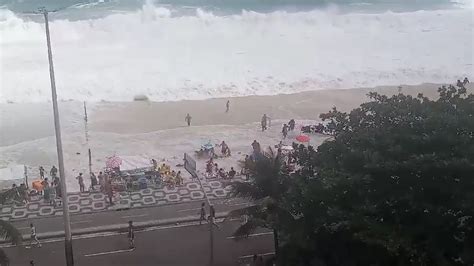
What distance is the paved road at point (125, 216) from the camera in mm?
20516

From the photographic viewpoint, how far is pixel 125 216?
70.0 ft

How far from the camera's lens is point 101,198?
22.8m

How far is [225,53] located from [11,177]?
1270 inches

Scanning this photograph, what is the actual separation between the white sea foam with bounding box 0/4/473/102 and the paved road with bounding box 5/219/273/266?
21.2 m

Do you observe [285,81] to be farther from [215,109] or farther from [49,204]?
[49,204]

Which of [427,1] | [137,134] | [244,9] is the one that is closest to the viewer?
[137,134]

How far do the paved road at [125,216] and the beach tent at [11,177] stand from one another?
9.10ft

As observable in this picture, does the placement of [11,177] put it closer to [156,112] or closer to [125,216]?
[125,216]

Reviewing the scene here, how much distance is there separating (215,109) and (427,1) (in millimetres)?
60716

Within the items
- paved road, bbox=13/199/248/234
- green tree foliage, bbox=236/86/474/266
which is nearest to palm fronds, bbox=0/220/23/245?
green tree foliage, bbox=236/86/474/266

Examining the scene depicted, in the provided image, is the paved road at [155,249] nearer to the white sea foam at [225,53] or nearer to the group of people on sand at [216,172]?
the group of people on sand at [216,172]

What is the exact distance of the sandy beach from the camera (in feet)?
94.4

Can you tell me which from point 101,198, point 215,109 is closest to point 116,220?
point 101,198

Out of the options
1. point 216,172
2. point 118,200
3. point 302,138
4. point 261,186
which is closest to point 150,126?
point 302,138
